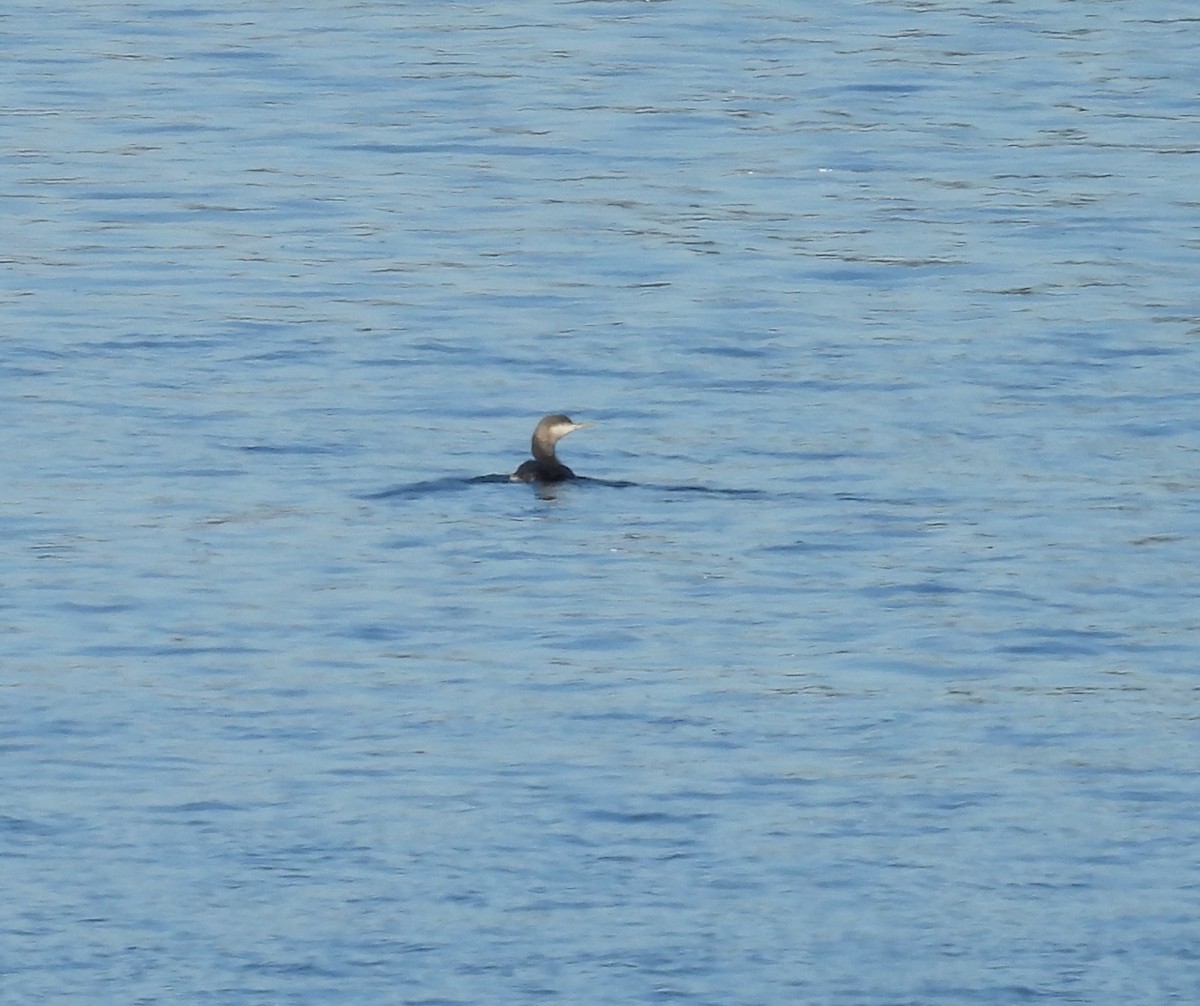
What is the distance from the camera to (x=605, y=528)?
57.6 feet

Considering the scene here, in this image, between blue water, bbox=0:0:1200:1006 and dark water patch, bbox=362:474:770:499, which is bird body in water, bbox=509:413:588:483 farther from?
blue water, bbox=0:0:1200:1006

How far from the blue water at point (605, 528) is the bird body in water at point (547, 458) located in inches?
6.2

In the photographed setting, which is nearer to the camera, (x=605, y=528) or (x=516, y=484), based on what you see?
(x=605, y=528)

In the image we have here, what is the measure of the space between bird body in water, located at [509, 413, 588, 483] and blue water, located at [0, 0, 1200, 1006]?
0.16 m

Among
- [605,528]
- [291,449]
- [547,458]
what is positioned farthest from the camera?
[291,449]

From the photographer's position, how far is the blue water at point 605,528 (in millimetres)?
11820

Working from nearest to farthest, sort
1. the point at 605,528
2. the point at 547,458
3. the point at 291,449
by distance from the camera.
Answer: the point at 605,528, the point at 547,458, the point at 291,449

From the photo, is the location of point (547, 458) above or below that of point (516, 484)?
above

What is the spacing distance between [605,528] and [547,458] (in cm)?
80

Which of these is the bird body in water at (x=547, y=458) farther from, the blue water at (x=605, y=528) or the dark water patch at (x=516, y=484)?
the blue water at (x=605, y=528)

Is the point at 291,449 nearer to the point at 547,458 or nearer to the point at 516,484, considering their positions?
the point at 516,484

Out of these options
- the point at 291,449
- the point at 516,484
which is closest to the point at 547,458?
the point at 516,484

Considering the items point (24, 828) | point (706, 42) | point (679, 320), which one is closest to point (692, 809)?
point (24, 828)

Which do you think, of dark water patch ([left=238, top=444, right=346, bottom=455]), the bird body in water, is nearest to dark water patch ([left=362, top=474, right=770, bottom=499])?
the bird body in water
